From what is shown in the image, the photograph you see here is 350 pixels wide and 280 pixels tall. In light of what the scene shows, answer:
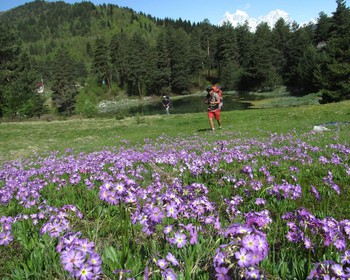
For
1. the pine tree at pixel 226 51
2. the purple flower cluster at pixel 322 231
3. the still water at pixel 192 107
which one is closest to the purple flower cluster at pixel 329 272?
the purple flower cluster at pixel 322 231

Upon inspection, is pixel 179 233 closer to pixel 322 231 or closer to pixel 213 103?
pixel 322 231

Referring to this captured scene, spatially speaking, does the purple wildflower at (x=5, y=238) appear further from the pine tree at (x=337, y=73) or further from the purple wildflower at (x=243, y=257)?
the pine tree at (x=337, y=73)

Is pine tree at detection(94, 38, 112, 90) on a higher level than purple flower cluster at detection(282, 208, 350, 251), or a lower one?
higher

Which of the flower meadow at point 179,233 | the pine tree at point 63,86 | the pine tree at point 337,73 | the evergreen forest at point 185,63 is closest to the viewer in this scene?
the flower meadow at point 179,233

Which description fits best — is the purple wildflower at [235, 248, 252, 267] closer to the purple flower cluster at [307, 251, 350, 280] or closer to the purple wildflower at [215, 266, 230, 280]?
the purple wildflower at [215, 266, 230, 280]

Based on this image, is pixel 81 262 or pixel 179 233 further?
pixel 179 233

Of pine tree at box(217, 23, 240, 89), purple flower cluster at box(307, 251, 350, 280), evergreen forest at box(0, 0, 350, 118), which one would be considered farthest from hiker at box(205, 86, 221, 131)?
pine tree at box(217, 23, 240, 89)

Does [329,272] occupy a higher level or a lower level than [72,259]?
lower

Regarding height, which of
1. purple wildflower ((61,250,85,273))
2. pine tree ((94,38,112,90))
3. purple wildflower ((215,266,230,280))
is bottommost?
purple wildflower ((215,266,230,280))

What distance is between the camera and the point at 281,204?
4480 millimetres

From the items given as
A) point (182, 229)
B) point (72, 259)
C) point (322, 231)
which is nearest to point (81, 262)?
point (72, 259)

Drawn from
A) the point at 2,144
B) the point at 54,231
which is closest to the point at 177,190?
the point at 54,231

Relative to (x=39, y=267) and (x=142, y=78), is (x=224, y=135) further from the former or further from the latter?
(x=142, y=78)

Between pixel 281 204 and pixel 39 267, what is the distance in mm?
3491
